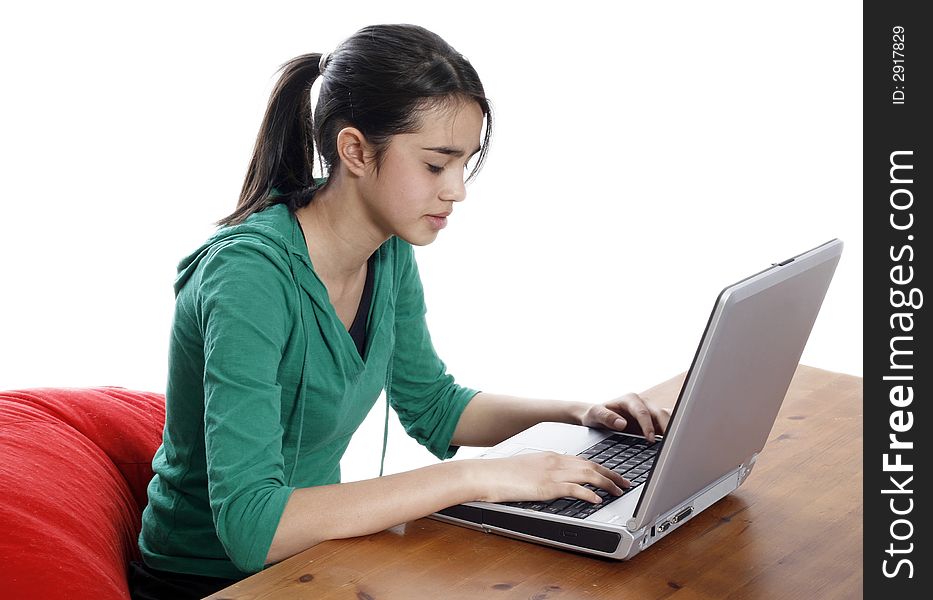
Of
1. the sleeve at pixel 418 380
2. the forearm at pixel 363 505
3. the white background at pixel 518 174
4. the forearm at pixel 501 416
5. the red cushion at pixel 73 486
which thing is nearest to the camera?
the forearm at pixel 363 505

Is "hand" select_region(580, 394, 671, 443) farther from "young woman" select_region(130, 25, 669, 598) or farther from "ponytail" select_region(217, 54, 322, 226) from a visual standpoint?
"ponytail" select_region(217, 54, 322, 226)

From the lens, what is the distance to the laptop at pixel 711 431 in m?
1.25

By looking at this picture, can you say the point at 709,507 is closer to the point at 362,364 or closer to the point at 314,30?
the point at 362,364

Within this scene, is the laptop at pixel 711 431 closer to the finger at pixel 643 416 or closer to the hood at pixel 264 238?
the finger at pixel 643 416

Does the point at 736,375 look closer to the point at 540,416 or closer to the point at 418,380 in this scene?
the point at 540,416

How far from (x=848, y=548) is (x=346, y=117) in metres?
0.84

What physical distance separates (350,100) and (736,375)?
643 millimetres

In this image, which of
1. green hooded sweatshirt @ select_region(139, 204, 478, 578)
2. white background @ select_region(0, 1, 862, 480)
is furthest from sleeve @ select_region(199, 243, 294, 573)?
white background @ select_region(0, 1, 862, 480)

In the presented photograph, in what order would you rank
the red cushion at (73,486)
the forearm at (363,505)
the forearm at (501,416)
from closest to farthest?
the forearm at (363,505)
the red cushion at (73,486)
the forearm at (501,416)

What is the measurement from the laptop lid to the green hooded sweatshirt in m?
0.45

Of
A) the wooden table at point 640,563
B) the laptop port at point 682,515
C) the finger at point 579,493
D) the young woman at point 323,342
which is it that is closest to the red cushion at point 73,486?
the young woman at point 323,342

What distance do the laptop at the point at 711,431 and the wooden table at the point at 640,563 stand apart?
0.02 m

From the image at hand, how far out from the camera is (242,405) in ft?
4.64

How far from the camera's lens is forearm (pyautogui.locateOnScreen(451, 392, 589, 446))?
178cm
